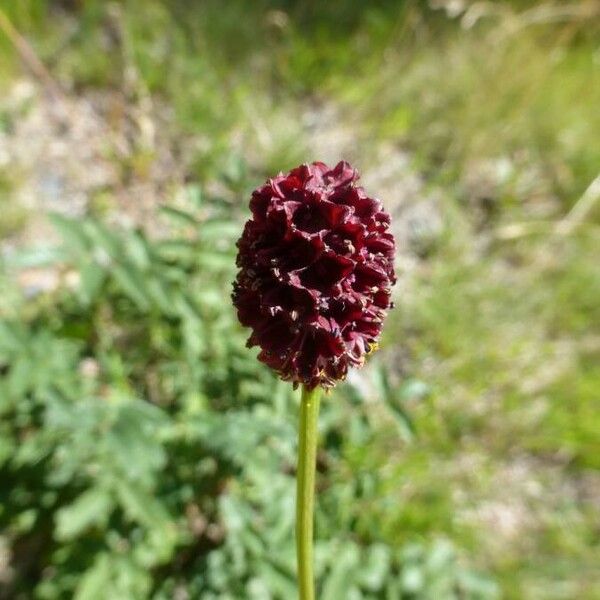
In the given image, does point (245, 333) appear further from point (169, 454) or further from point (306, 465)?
point (306, 465)

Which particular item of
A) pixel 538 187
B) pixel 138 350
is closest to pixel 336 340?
pixel 138 350

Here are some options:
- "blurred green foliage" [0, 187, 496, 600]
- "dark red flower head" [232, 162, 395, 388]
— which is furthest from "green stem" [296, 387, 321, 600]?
"blurred green foliage" [0, 187, 496, 600]

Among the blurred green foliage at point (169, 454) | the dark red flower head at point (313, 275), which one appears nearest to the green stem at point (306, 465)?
the dark red flower head at point (313, 275)

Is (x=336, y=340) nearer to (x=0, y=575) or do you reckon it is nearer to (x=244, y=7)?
(x=0, y=575)

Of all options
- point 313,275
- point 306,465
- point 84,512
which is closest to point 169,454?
point 84,512

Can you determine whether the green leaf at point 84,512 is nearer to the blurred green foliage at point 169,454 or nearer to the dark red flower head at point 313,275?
the blurred green foliage at point 169,454

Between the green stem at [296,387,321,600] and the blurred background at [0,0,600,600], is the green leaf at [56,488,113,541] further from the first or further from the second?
the green stem at [296,387,321,600]
